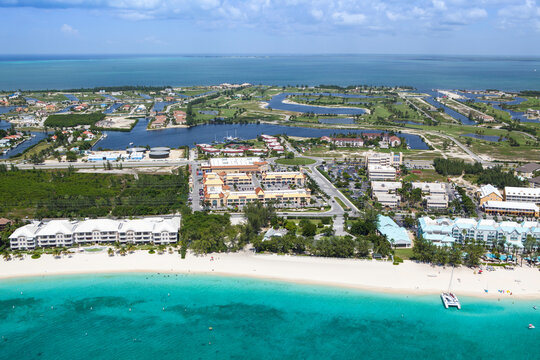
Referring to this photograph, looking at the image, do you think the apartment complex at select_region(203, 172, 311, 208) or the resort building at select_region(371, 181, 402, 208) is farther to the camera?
the resort building at select_region(371, 181, 402, 208)

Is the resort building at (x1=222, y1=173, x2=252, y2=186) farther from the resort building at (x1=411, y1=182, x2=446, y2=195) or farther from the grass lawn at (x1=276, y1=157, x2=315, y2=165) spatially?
the resort building at (x1=411, y1=182, x2=446, y2=195)

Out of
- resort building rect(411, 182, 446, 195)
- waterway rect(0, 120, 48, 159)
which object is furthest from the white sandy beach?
waterway rect(0, 120, 48, 159)

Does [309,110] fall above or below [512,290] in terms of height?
above

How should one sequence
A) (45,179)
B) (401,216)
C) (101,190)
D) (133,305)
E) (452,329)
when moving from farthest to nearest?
(45,179)
(101,190)
(401,216)
(133,305)
(452,329)

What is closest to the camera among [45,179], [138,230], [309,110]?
[138,230]

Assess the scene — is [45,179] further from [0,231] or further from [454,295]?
[454,295]

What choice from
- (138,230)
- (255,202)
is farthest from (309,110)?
(138,230)
